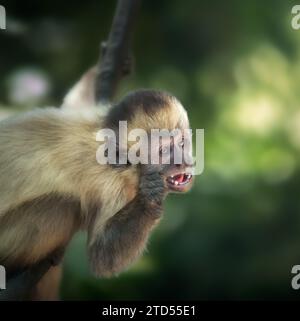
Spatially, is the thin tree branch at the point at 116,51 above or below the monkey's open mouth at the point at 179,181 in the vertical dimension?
above

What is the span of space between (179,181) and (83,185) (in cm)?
24

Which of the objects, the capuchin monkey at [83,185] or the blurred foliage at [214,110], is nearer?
the capuchin monkey at [83,185]

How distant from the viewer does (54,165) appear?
1771mm

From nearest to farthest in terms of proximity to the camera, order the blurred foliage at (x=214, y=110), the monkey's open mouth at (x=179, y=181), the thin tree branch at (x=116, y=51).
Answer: the monkey's open mouth at (x=179, y=181)
the thin tree branch at (x=116, y=51)
the blurred foliage at (x=214, y=110)

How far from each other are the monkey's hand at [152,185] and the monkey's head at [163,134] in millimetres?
12

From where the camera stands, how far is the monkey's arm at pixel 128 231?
1750 millimetres

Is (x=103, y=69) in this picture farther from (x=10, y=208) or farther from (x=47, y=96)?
(x=47, y=96)

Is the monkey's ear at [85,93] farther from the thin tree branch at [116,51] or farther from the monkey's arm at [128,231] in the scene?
the monkey's arm at [128,231]

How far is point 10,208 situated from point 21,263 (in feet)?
0.51

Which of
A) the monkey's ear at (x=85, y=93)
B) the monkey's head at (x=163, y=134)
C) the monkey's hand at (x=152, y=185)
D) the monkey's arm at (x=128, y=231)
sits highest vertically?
the monkey's ear at (x=85, y=93)

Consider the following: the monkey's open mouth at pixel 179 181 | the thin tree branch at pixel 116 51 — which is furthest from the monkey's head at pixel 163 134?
the thin tree branch at pixel 116 51

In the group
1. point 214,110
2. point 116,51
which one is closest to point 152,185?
point 116,51
